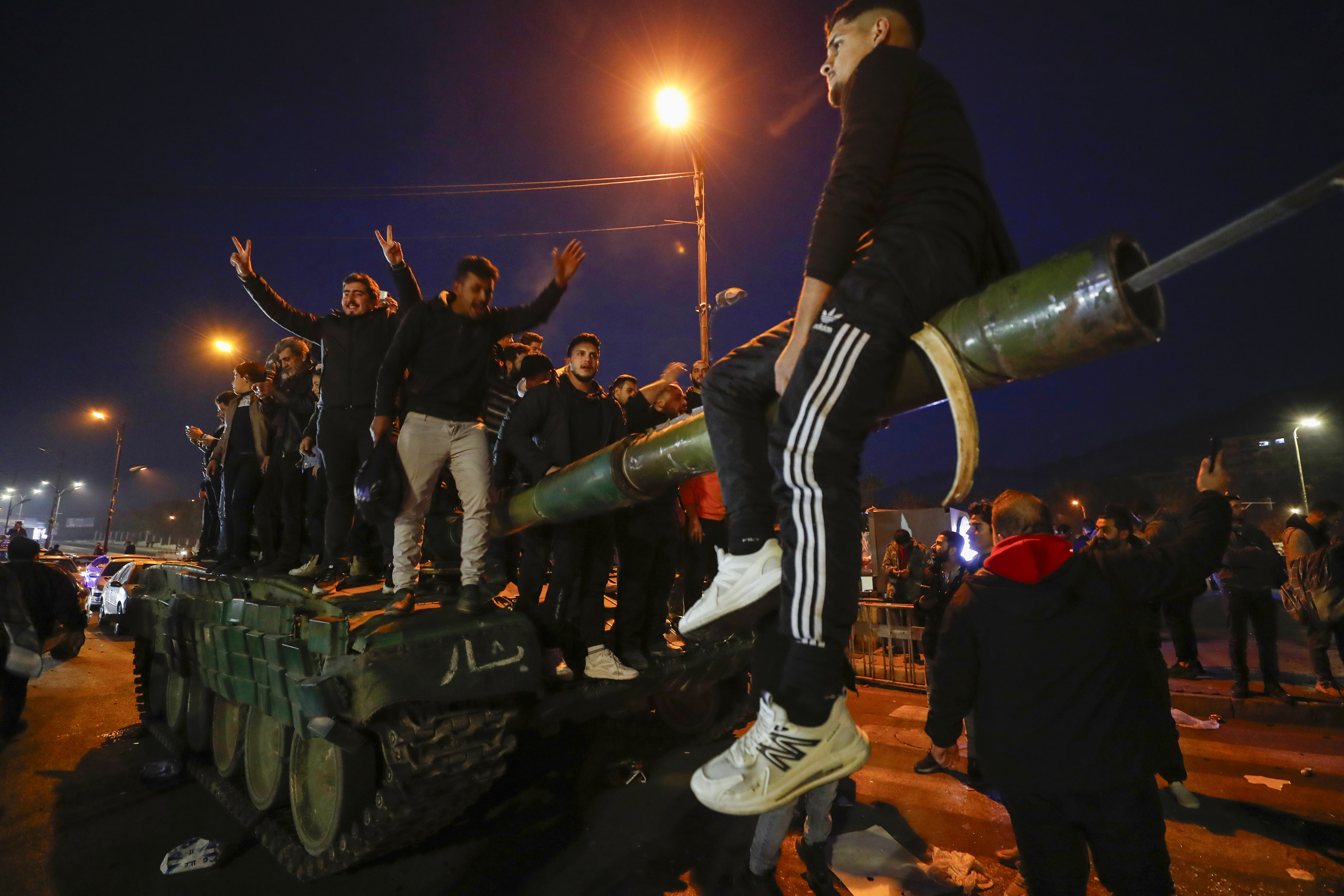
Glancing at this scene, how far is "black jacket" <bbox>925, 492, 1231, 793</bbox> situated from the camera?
235cm

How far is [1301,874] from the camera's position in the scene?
11.0 ft

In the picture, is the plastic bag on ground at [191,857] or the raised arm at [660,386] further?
the raised arm at [660,386]

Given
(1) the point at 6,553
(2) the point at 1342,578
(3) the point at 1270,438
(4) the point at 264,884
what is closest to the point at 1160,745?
(4) the point at 264,884

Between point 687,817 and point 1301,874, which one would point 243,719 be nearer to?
point 687,817

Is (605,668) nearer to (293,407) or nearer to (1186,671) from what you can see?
(293,407)

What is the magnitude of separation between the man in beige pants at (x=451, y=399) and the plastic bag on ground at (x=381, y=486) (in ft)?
0.33

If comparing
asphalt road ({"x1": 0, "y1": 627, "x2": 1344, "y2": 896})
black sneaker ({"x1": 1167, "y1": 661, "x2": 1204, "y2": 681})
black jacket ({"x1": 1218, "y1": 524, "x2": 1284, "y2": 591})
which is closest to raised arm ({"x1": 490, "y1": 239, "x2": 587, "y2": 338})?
asphalt road ({"x1": 0, "y1": 627, "x2": 1344, "y2": 896})

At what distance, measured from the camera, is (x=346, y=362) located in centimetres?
474

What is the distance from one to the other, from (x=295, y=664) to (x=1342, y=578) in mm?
9176

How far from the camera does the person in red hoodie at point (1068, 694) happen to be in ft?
7.53

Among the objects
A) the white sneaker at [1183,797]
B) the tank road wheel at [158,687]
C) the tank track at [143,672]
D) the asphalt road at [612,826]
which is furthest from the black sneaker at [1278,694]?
the tank track at [143,672]

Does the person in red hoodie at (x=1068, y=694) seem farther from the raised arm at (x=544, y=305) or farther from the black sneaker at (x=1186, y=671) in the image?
the black sneaker at (x=1186, y=671)

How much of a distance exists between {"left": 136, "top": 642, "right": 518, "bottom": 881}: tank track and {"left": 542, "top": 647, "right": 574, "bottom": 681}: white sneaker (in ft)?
1.69

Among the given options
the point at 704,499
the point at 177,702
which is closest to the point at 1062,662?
the point at 704,499
